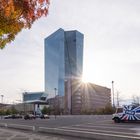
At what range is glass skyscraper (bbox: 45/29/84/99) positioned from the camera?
162375mm

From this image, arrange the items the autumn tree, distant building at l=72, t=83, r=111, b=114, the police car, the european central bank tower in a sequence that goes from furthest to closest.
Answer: distant building at l=72, t=83, r=111, b=114, the european central bank tower, the police car, the autumn tree

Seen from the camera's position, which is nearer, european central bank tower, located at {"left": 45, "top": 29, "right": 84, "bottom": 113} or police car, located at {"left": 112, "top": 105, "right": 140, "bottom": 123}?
police car, located at {"left": 112, "top": 105, "right": 140, "bottom": 123}

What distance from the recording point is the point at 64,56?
16262 cm

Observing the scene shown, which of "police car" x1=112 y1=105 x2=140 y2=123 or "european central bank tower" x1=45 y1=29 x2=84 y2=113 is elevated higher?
"european central bank tower" x1=45 y1=29 x2=84 y2=113

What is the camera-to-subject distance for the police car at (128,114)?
37219mm

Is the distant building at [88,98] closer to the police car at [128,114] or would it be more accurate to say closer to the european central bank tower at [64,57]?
the european central bank tower at [64,57]

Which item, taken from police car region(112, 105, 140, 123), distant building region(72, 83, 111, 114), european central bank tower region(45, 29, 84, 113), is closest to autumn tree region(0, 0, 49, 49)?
police car region(112, 105, 140, 123)

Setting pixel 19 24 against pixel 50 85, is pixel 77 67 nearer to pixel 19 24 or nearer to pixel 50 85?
pixel 50 85

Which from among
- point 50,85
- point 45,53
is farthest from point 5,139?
point 50,85

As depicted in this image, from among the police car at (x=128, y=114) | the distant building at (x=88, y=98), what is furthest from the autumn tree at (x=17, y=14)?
the distant building at (x=88, y=98)

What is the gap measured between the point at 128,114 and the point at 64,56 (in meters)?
125

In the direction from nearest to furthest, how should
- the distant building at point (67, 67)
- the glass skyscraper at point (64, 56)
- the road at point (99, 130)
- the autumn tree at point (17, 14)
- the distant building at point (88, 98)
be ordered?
1. the autumn tree at point (17, 14)
2. the road at point (99, 130)
3. the distant building at point (67, 67)
4. the glass skyscraper at point (64, 56)
5. the distant building at point (88, 98)

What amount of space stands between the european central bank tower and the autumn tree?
14562cm

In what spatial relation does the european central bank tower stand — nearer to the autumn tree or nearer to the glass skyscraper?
the glass skyscraper
